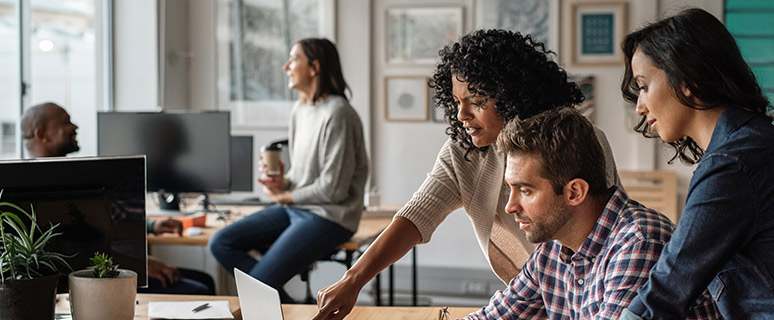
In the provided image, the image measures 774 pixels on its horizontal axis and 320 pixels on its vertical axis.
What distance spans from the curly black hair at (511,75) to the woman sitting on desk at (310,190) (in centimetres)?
154

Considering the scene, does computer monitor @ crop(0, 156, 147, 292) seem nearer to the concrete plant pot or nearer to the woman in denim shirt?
the concrete plant pot

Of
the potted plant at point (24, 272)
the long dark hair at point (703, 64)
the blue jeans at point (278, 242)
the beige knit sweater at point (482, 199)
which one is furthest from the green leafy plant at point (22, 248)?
the blue jeans at point (278, 242)

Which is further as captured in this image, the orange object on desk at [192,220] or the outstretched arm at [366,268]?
the orange object on desk at [192,220]

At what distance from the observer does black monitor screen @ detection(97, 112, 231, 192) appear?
364cm

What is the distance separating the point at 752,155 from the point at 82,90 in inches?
160

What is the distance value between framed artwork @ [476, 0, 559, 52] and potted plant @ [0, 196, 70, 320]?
11.7 ft

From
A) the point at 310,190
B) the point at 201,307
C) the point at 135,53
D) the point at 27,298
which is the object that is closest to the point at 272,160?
the point at 310,190

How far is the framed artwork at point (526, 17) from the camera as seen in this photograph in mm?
4777

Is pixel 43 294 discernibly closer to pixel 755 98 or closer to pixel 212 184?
pixel 755 98

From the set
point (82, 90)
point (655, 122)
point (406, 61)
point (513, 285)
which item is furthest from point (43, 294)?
point (406, 61)

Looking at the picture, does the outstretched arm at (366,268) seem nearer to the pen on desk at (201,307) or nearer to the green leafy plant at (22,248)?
the pen on desk at (201,307)

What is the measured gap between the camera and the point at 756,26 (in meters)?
4.60

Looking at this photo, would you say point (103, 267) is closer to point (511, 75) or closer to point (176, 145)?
point (511, 75)

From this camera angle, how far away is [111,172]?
178 cm
